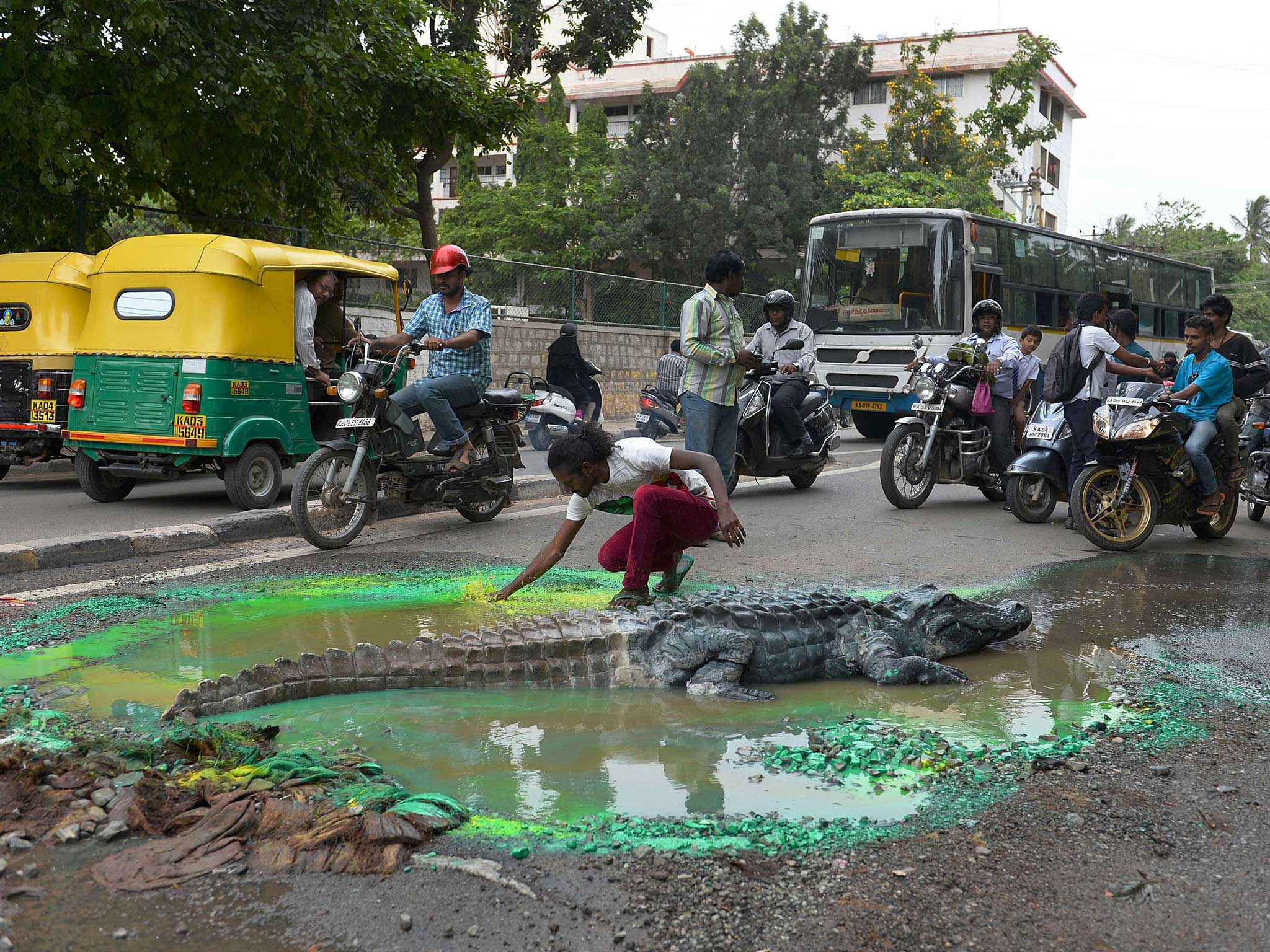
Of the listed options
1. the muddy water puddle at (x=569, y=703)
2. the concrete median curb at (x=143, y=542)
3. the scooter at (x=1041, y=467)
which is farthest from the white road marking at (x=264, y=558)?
the scooter at (x=1041, y=467)

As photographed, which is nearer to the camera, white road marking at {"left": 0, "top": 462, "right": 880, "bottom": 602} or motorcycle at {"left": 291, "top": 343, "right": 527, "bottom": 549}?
white road marking at {"left": 0, "top": 462, "right": 880, "bottom": 602}

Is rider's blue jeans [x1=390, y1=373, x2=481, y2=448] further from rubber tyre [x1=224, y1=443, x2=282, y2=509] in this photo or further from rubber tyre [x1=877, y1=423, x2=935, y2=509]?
rubber tyre [x1=877, y1=423, x2=935, y2=509]

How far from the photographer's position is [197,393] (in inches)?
334

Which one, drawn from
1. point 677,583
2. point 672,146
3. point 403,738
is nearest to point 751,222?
point 672,146

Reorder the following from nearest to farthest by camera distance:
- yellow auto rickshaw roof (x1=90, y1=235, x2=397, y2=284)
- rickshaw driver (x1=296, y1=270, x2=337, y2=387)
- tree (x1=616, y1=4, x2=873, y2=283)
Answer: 1. yellow auto rickshaw roof (x1=90, y1=235, x2=397, y2=284)
2. rickshaw driver (x1=296, y1=270, x2=337, y2=387)
3. tree (x1=616, y1=4, x2=873, y2=283)

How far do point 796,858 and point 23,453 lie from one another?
981 cm

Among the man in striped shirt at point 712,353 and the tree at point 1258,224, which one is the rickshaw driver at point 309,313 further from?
the tree at point 1258,224

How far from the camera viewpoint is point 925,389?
31.6 feet

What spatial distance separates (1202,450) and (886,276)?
9.76 metres

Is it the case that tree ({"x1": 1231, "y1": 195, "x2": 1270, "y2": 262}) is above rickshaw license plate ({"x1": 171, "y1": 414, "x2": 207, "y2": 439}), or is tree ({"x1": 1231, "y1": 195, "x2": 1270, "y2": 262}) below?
above

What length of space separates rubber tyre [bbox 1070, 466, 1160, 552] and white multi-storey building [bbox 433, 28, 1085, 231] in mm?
35271

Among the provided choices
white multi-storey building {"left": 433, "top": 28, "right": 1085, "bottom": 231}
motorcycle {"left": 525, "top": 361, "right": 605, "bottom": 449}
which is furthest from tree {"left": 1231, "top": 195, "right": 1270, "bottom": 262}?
motorcycle {"left": 525, "top": 361, "right": 605, "bottom": 449}

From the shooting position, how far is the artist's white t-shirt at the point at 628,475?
512 centimetres

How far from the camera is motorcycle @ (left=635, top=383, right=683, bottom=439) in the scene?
12.7m
